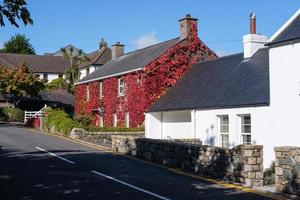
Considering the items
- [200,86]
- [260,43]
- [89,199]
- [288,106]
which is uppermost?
[260,43]

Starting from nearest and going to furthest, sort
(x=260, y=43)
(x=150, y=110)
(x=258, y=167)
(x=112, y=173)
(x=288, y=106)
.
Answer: (x=258, y=167) → (x=112, y=173) → (x=288, y=106) → (x=260, y=43) → (x=150, y=110)

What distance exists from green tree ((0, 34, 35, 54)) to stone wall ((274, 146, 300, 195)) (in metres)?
93.1

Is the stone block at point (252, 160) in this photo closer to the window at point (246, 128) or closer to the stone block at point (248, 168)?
the stone block at point (248, 168)

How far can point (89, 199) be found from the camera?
11617mm

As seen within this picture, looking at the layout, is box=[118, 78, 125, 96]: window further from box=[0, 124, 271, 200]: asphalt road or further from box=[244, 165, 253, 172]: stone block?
box=[244, 165, 253, 172]: stone block

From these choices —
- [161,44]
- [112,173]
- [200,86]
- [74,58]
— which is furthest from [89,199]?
[74,58]

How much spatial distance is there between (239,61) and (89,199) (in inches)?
709

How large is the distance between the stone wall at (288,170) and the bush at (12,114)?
153 ft

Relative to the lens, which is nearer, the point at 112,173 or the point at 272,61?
the point at 112,173

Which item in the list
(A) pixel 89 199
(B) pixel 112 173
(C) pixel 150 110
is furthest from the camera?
(C) pixel 150 110

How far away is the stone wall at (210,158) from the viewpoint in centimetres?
1461

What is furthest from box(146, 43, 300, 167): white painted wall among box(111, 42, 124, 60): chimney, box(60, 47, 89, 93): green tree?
box(60, 47, 89, 93): green tree

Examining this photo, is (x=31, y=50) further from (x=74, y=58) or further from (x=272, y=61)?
(x=272, y=61)

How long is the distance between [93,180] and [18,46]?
92.2 meters
